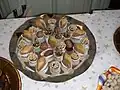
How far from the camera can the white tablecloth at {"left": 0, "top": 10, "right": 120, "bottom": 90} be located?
110 cm

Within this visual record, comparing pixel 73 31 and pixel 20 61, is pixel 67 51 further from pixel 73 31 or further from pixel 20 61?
pixel 20 61

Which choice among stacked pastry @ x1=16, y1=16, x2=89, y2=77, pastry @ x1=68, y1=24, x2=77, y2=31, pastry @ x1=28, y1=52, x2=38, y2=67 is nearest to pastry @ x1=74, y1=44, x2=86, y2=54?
stacked pastry @ x1=16, y1=16, x2=89, y2=77

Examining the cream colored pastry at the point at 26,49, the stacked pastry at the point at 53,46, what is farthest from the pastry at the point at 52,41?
the cream colored pastry at the point at 26,49

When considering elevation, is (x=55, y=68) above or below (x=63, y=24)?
below

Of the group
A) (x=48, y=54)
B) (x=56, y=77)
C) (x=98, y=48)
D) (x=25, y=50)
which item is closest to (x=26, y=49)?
(x=25, y=50)

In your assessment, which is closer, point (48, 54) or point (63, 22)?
point (48, 54)

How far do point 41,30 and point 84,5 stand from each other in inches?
23.5

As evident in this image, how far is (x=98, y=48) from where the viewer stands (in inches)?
48.6

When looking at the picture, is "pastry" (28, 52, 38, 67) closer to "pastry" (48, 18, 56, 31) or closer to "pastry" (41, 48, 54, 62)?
"pastry" (41, 48, 54, 62)

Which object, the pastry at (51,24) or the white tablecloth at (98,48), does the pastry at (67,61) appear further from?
the pastry at (51,24)

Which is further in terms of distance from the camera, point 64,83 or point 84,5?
point 84,5

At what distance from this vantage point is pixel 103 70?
3.80ft

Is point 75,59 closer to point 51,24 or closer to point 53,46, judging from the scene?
point 53,46

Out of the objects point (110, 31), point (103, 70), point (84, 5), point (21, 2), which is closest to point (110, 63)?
point (103, 70)
